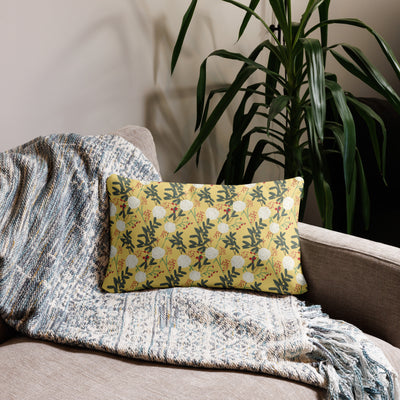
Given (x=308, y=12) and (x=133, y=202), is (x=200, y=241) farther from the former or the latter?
(x=308, y=12)

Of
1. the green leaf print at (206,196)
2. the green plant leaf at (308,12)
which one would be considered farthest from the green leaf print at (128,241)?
the green plant leaf at (308,12)

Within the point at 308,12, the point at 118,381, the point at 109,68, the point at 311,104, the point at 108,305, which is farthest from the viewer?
the point at 109,68

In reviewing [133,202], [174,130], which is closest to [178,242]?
[133,202]

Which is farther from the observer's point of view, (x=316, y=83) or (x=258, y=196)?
(x=316, y=83)

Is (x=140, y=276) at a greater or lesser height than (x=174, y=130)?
lesser

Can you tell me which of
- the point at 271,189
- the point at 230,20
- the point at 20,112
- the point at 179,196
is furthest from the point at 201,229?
the point at 230,20

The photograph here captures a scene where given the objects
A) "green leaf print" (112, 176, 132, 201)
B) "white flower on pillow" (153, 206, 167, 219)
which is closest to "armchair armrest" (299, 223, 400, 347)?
"white flower on pillow" (153, 206, 167, 219)

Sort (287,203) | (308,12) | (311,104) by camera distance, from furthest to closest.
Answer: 1. (308,12)
2. (311,104)
3. (287,203)

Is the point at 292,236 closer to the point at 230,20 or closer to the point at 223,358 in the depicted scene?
the point at 223,358

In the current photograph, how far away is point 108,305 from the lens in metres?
1.17

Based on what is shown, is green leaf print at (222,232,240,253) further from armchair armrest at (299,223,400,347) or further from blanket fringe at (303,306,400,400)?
blanket fringe at (303,306,400,400)

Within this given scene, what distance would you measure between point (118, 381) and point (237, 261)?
1.40ft

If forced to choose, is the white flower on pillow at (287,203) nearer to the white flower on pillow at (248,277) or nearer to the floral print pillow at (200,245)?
the floral print pillow at (200,245)

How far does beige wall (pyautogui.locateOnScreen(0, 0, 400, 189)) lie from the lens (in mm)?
1548
